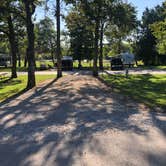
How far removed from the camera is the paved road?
7301 millimetres

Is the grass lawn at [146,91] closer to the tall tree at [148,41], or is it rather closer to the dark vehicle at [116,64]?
the dark vehicle at [116,64]

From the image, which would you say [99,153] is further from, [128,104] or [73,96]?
[73,96]

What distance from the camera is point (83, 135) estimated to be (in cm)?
923

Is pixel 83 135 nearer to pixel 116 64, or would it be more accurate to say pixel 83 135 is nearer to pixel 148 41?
pixel 116 64

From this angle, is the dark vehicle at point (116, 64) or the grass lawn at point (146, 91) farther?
the dark vehicle at point (116, 64)

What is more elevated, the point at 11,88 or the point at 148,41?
the point at 148,41

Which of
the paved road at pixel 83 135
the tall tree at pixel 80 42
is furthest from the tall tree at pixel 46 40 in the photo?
the paved road at pixel 83 135

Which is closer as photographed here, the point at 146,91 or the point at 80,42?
the point at 146,91

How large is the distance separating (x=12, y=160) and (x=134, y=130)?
11.7ft

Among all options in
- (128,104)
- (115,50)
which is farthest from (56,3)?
(115,50)

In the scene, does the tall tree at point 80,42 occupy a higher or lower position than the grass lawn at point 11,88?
higher

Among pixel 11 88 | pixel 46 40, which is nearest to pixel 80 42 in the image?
pixel 46 40

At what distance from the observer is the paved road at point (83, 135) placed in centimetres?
730

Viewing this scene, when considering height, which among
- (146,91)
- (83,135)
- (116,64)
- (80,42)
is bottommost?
(116,64)
